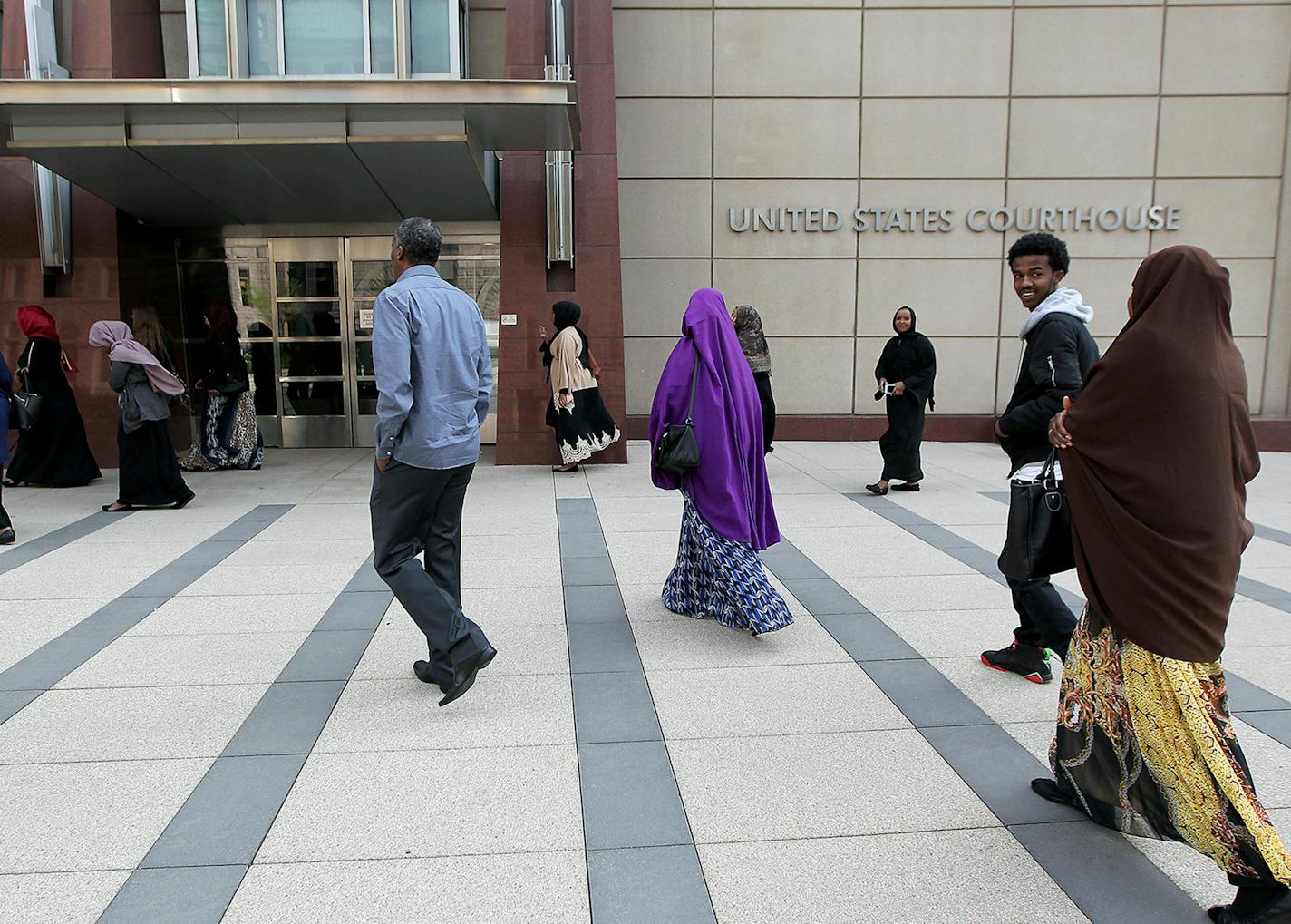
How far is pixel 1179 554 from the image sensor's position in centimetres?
242

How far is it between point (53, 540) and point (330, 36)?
22.2ft

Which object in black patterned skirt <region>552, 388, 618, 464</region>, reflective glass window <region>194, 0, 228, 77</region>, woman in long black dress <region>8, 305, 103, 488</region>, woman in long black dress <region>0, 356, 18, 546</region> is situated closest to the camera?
woman in long black dress <region>0, 356, 18, 546</region>

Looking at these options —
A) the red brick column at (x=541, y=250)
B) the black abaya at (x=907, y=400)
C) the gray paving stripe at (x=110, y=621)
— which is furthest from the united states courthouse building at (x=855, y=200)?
the gray paving stripe at (x=110, y=621)

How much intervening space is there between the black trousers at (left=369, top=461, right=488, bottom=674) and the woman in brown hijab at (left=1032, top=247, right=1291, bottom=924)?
7.77 feet

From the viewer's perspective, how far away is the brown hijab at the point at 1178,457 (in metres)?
2.37

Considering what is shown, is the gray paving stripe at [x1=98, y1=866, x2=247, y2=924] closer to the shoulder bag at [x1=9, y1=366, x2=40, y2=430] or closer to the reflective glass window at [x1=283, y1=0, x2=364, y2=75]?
the shoulder bag at [x1=9, y1=366, x2=40, y2=430]

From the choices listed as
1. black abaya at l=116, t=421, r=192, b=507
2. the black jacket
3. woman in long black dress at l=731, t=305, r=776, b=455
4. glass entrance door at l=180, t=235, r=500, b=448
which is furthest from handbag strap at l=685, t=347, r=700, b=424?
glass entrance door at l=180, t=235, r=500, b=448

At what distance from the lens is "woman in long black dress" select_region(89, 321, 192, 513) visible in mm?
7426

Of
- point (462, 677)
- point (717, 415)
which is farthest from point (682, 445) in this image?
point (462, 677)

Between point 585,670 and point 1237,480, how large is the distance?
269cm

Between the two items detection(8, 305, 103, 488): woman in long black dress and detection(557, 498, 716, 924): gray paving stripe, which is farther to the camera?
detection(8, 305, 103, 488): woman in long black dress

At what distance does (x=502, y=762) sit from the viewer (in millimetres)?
3328

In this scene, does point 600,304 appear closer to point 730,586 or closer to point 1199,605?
point 730,586

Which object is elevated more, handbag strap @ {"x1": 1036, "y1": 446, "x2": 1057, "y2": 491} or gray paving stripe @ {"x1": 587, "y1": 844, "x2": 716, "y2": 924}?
handbag strap @ {"x1": 1036, "y1": 446, "x2": 1057, "y2": 491}
